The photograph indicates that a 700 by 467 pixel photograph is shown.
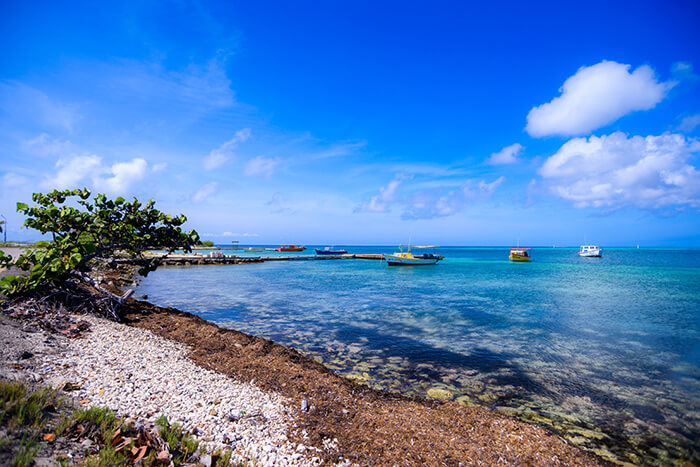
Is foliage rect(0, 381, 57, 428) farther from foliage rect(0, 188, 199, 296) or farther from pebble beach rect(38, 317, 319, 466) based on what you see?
foliage rect(0, 188, 199, 296)

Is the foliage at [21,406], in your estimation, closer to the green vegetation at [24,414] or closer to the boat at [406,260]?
the green vegetation at [24,414]

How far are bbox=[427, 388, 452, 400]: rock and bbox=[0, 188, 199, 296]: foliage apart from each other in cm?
1119

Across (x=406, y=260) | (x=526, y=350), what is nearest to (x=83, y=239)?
(x=526, y=350)

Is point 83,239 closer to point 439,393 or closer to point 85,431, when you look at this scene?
point 85,431

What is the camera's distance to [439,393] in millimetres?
8578

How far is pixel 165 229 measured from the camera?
46.1 feet

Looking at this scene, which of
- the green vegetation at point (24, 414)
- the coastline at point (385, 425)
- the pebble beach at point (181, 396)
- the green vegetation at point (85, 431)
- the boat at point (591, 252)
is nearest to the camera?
the green vegetation at point (24, 414)

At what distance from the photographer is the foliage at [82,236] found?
9.78 meters

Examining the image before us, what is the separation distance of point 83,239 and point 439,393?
13813 mm

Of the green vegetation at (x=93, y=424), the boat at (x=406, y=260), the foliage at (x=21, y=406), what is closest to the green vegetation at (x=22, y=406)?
the foliage at (x=21, y=406)

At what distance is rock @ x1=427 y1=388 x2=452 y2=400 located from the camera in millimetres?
8359

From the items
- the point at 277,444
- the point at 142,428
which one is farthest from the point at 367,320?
the point at 142,428

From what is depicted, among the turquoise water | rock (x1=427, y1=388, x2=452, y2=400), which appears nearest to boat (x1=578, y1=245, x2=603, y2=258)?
the turquoise water

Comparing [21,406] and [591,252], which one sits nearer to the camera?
[21,406]
